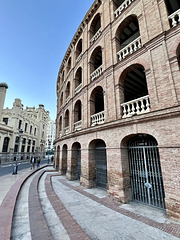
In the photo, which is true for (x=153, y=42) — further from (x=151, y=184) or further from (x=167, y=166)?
(x=151, y=184)

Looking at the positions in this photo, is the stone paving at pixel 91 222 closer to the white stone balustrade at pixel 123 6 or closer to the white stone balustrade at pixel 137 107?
the white stone balustrade at pixel 137 107

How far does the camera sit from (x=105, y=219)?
4.42 m

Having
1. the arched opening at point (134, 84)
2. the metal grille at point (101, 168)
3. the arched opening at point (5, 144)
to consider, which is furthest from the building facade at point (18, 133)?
the arched opening at point (134, 84)

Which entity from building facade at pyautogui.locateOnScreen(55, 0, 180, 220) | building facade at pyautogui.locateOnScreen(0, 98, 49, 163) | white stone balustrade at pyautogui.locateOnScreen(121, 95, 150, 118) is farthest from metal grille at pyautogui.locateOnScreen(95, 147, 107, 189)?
building facade at pyautogui.locateOnScreen(0, 98, 49, 163)

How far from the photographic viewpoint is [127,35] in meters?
9.20

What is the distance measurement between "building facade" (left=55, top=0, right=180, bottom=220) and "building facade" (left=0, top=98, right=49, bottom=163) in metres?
20.5

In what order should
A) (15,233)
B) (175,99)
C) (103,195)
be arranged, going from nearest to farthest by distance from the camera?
1. (15,233)
2. (175,99)
3. (103,195)

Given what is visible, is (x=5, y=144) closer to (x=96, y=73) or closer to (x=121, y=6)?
(x=96, y=73)

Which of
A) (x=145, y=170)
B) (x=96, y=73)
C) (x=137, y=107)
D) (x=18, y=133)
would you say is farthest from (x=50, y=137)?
(x=137, y=107)

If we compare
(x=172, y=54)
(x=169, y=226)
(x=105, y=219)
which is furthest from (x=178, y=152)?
(x=172, y=54)

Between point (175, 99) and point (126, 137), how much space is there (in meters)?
2.80

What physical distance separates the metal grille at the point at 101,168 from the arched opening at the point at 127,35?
649 cm

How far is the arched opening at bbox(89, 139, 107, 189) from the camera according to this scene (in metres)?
8.26

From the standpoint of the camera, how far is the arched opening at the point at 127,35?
6.98 m
